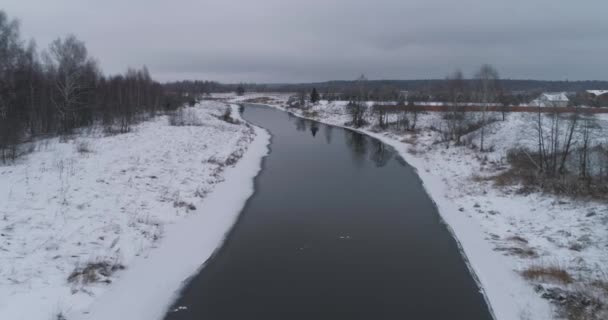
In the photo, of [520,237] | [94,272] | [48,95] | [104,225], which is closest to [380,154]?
[520,237]

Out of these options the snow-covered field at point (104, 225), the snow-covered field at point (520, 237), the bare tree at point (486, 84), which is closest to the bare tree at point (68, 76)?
the snow-covered field at point (104, 225)

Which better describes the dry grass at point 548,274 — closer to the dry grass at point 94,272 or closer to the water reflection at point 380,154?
the dry grass at point 94,272

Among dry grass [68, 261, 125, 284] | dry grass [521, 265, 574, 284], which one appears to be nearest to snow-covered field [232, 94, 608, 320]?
dry grass [521, 265, 574, 284]

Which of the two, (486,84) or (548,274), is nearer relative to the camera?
(548,274)

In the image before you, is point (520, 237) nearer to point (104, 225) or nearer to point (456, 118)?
point (104, 225)

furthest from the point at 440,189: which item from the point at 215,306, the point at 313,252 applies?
the point at 215,306

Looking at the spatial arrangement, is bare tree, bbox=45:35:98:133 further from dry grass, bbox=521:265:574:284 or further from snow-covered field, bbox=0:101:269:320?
dry grass, bbox=521:265:574:284
